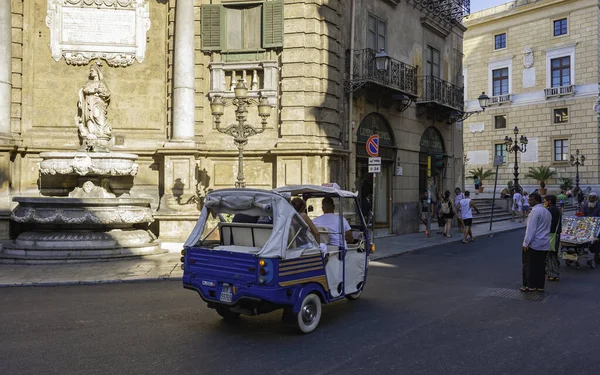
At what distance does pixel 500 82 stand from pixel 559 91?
578 centimetres

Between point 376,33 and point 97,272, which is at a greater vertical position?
point 376,33

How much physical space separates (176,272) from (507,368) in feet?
24.8

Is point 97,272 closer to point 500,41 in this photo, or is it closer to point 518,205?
point 518,205

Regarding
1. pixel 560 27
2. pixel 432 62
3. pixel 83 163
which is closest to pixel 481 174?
pixel 560 27

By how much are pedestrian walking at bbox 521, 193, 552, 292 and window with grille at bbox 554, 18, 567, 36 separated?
40196 mm

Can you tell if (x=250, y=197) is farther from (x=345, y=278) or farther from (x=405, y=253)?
(x=405, y=253)

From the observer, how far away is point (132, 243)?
13273mm

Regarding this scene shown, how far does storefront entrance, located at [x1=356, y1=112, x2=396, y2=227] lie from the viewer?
18766mm

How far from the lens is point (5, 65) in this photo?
596 inches

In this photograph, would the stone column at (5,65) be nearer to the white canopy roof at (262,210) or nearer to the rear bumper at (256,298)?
the white canopy roof at (262,210)

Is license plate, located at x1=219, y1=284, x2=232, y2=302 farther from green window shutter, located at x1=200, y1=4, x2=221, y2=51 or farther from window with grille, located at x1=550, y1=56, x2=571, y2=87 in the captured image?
window with grille, located at x1=550, y1=56, x2=571, y2=87

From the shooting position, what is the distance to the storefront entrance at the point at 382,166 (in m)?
18.8

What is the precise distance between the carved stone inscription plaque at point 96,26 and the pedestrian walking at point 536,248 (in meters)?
12.9

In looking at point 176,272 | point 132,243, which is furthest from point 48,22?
point 176,272
